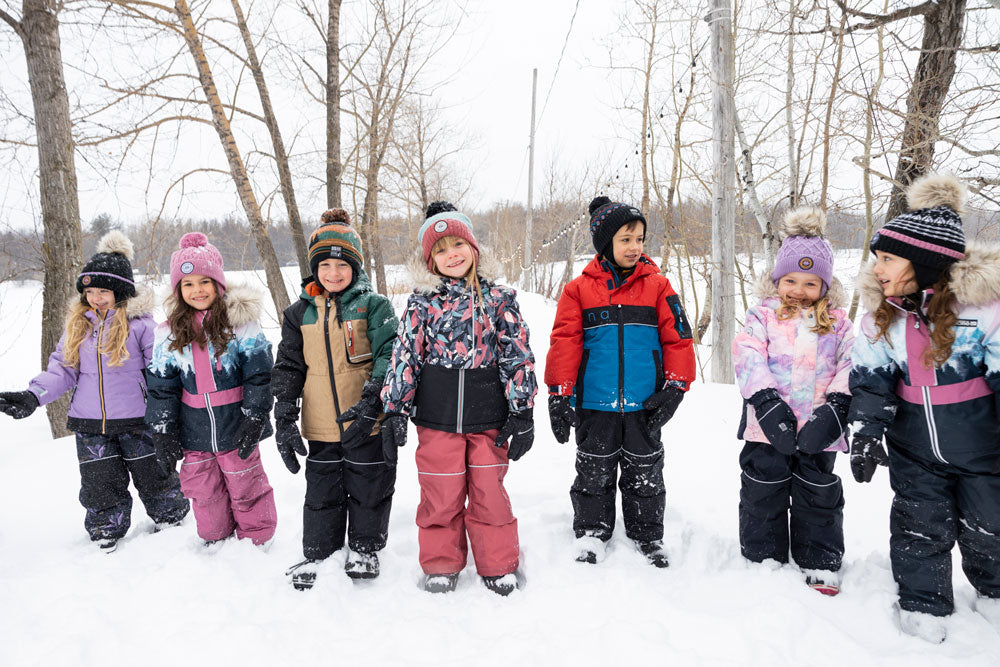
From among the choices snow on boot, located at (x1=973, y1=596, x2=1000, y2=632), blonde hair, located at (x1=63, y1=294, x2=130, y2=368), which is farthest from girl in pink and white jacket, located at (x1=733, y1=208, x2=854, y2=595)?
blonde hair, located at (x1=63, y1=294, x2=130, y2=368)

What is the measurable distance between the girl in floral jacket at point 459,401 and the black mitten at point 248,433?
82 cm

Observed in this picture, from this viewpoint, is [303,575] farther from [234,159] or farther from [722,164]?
[234,159]

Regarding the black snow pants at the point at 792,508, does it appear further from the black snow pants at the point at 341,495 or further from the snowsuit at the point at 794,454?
the black snow pants at the point at 341,495

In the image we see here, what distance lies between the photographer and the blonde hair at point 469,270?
2.45m

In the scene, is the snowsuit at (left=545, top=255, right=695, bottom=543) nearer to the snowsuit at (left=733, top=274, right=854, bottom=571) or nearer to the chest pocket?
the snowsuit at (left=733, top=274, right=854, bottom=571)

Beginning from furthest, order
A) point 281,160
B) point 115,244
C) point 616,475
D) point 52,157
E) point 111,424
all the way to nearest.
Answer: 1. point 281,160
2. point 52,157
3. point 115,244
4. point 111,424
5. point 616,475

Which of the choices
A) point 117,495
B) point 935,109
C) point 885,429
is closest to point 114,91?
point 117,495

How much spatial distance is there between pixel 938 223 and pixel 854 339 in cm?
60

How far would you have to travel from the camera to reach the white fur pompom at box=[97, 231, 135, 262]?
3158 mm

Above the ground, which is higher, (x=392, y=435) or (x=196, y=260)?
(x=196, y=260)

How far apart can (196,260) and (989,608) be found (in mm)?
4109

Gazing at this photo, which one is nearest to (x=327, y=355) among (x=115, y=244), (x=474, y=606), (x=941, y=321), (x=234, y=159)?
(x=474, y=606)

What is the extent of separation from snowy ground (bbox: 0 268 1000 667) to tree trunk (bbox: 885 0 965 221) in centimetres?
310

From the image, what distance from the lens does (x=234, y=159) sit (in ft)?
22.7
